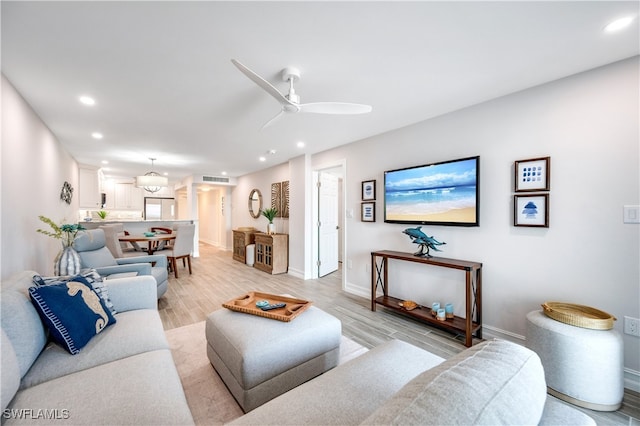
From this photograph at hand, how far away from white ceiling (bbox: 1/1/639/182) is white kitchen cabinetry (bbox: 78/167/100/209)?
3.66 m

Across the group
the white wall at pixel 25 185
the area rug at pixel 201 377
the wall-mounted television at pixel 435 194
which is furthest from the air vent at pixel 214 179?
the wall-mounted television at pixel 435 194

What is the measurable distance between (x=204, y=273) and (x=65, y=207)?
2493 mm

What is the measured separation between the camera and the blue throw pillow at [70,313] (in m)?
1.36

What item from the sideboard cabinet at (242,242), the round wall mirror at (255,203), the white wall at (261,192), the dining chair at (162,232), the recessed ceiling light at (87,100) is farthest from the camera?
the round wall mirror at (255,203)

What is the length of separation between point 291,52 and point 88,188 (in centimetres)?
653

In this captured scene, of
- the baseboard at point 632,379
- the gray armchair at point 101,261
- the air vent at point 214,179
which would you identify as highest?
the air vent at point 214,179

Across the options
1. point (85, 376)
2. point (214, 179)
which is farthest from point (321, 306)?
point (214, 179)

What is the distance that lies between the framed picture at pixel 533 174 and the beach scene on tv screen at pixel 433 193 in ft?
1.16

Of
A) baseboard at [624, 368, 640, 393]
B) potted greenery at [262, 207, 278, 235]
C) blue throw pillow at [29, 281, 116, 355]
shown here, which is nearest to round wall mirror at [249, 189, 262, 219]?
potted greenery at [262, 207, 278, 235]

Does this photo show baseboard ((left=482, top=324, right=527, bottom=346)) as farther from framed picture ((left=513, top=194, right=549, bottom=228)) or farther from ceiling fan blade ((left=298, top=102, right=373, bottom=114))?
ceiling fan blade ((left=298, top=102, right=373, bottom=114))

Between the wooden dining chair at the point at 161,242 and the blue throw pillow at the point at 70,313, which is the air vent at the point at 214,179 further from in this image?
the blue throw pillow at the point at 70,313

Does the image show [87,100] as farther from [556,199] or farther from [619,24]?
[556,199]

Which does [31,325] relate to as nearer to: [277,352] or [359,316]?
[277,352]

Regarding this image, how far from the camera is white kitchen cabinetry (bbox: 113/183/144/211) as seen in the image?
309 inches
